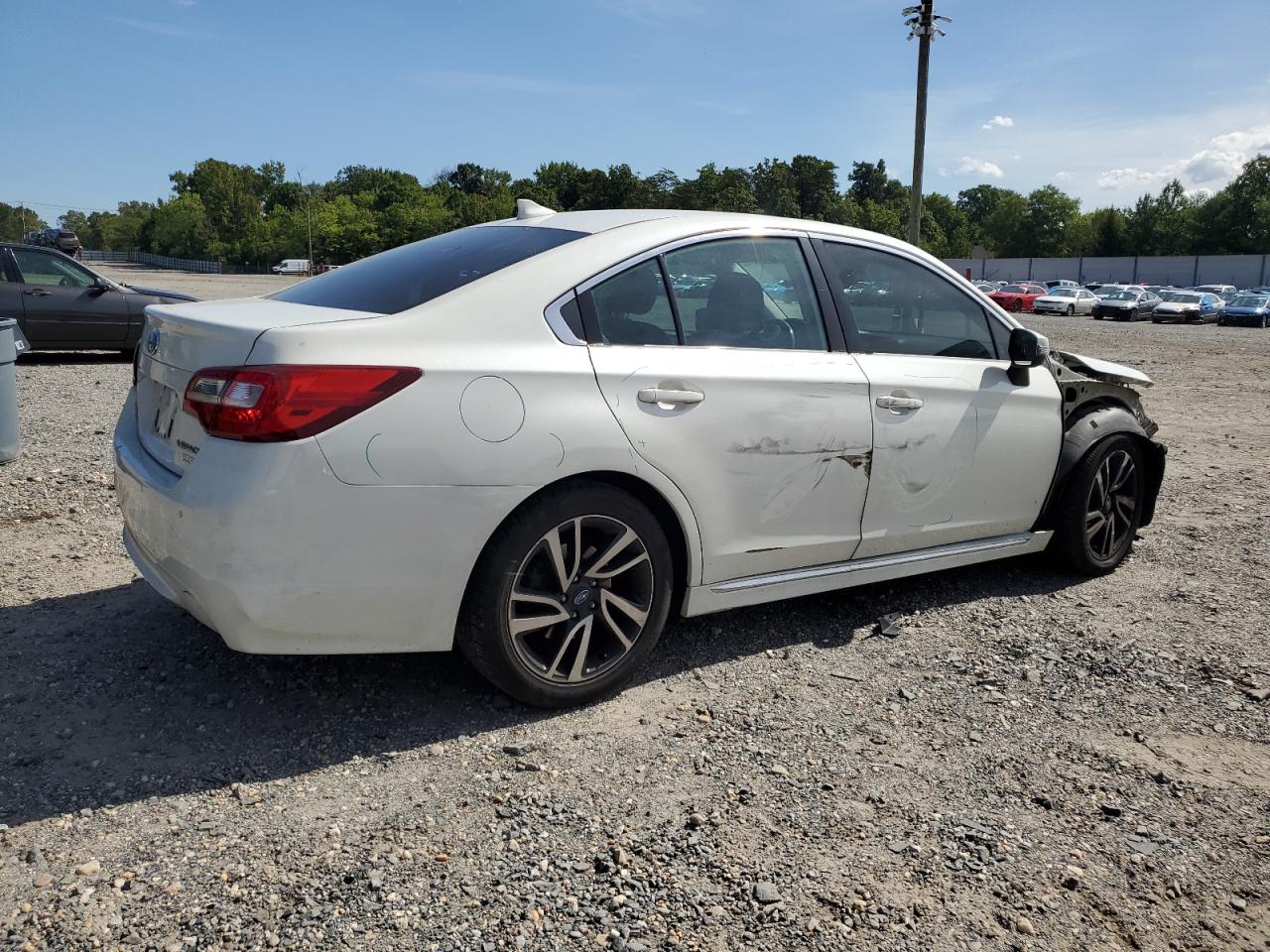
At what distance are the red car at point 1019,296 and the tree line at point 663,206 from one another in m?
30.4

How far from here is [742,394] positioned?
3.60m

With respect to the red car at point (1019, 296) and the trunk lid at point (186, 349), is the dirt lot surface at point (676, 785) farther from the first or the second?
the red car at point (1019, 296)

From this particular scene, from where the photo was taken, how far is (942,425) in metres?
4.22

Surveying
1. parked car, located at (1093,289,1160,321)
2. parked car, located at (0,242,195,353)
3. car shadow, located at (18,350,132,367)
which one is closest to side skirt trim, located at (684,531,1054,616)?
parked car, located at (0,242,195,353)

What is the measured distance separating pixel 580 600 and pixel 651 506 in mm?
419

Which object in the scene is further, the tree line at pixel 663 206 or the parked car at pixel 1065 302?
the tree line at pixel 663 206

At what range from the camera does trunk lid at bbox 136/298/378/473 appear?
3.00 m

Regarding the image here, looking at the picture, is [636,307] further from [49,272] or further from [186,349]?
[49,272]

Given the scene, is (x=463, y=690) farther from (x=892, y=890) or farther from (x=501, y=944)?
(x=892, y=890)

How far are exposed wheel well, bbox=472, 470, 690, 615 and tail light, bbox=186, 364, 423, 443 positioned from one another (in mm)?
555

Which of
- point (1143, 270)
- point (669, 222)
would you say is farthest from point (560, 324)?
point (1143, 270)

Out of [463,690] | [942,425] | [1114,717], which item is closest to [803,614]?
[942,425]

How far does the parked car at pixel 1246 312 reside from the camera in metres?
41.6

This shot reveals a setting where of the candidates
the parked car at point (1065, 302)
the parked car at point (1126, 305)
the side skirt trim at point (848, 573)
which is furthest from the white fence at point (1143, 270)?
the side skirt trim at point (848, 573)
